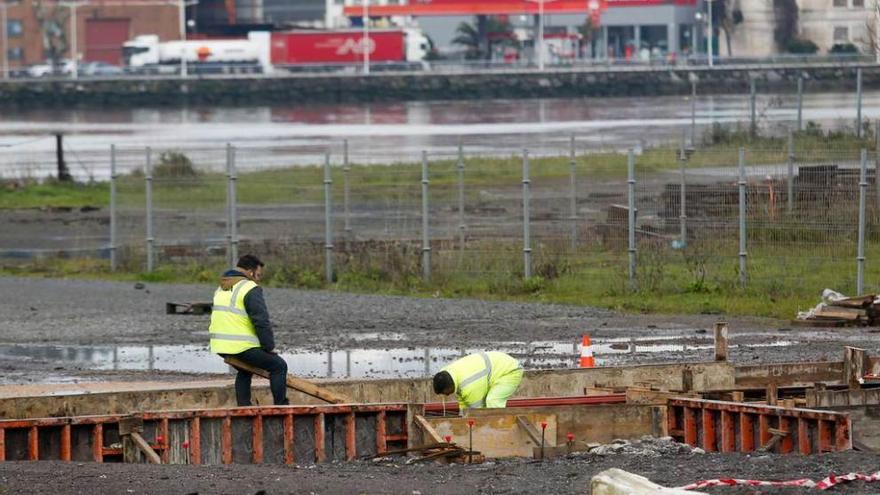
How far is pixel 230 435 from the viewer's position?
48.8 ft

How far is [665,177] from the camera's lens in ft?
121

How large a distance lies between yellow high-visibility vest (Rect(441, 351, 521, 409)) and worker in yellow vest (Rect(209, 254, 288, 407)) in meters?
1.64

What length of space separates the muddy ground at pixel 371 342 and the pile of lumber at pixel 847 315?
316mm

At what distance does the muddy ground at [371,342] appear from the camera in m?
12.6

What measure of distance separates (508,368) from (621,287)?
36.0 ft

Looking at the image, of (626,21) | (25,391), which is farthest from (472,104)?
(25,391)

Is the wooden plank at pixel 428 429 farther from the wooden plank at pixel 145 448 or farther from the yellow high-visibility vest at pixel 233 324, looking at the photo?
the wooden plank at pixel 145 448

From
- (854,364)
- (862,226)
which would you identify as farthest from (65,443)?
(862,226)

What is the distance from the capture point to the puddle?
19.9 meters

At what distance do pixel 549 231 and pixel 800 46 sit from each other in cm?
7702

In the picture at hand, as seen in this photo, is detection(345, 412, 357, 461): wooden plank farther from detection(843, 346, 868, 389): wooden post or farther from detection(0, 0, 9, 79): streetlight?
detection(0, 0, 9, 79): streetlight

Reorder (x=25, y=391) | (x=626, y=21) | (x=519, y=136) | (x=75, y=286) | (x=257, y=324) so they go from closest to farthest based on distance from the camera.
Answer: (x=257, y=324) < (x=25, y=391) < (x=75, y=286) < (x=519, y=136) < (x=626, y=21)

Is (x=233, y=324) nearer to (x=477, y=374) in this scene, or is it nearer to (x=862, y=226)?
(x=477, y=374)

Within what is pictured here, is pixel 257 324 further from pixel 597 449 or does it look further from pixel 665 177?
pixel 665 177
